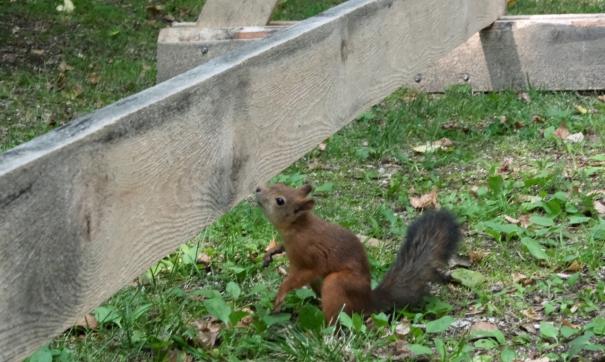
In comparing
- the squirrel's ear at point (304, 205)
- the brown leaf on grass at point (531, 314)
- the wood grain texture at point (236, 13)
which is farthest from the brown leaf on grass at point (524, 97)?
the squirrel's ear at point (304, 205)

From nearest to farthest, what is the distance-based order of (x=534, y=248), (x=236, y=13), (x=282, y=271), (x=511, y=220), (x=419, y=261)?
1. (x=419, y=261)
2. (x=534, y=248)
3. (x=282, y=271)
4. (x=511, y=220)
5. (x=236, y=13)

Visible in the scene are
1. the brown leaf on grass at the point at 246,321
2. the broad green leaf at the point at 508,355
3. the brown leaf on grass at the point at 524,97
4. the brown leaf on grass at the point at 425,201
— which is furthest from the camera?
the brown leaf on grass at the point at 524,97

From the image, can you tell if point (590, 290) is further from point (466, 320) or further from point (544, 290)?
point (466, 320)

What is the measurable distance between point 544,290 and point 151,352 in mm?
1368

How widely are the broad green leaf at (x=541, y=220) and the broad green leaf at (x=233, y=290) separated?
4.19ft

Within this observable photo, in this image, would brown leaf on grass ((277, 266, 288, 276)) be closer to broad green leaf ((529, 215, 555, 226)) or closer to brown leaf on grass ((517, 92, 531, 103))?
broad green leaf ((529, 215, 555, 226))

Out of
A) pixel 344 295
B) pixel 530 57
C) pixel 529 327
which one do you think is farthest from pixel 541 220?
pixel 530 57

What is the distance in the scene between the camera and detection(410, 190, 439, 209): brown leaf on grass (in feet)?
15.3

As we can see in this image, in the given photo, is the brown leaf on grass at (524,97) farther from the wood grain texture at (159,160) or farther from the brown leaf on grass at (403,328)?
the brown leaf on grass at (403,328)

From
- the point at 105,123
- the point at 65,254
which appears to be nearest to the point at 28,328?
the point at 65,254

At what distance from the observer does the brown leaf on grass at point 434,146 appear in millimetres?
5522

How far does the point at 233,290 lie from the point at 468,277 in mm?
847

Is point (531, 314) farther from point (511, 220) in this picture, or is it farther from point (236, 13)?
point (236, 13)

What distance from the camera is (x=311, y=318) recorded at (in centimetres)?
338
